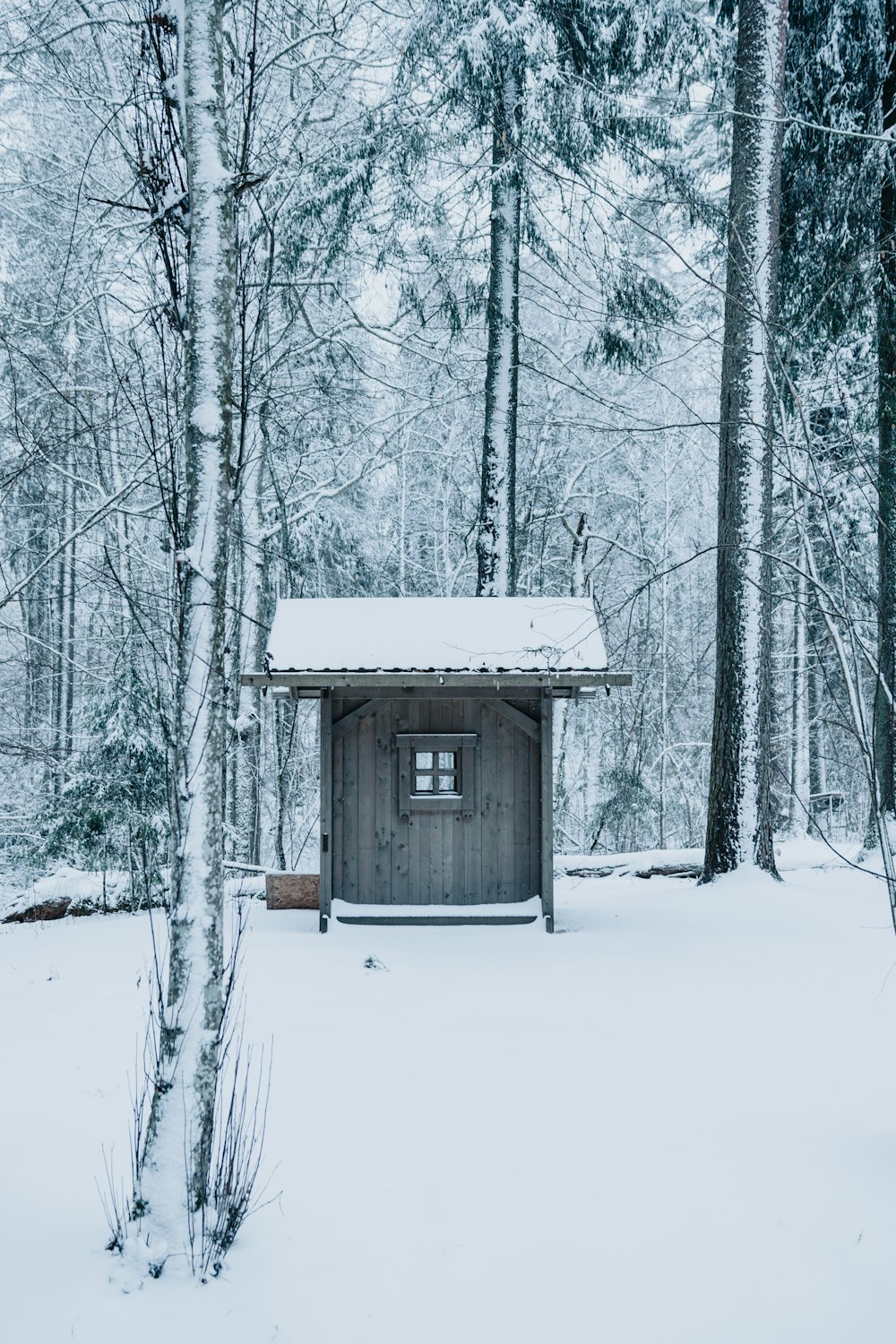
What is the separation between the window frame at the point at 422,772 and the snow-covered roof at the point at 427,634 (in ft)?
2.76

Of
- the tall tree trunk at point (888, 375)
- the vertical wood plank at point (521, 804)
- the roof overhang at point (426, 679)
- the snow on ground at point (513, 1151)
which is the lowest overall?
the snow on ground at point (513, 1151)

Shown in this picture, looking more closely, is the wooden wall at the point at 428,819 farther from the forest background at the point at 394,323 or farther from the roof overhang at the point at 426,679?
the forest background at the point at 394,323

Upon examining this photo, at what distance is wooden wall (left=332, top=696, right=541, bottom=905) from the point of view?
8227 mm

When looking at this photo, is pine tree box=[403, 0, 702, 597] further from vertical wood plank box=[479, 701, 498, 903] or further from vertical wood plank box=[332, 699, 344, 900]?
vertical wood plank box=[332, 699, 344, 900]

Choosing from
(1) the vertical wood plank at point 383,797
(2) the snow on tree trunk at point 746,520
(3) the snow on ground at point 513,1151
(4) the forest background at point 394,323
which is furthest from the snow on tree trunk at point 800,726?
(3) the snow on ground at point 513,1151

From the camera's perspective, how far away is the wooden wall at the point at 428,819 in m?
8.23

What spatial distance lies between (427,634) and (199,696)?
204 inches

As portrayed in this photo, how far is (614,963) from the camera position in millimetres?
6758

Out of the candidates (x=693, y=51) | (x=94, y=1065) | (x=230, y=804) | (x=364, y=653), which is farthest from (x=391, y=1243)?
(x=230, y=804)

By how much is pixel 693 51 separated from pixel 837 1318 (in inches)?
428

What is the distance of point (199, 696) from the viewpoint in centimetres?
281

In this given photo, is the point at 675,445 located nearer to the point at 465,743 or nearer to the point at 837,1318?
the point at 465,743

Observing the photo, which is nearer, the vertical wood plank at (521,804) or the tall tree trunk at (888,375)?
the vertical wood plank at (521,804)

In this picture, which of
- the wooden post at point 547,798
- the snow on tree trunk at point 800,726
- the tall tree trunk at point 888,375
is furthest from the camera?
the snow on tree trunk at point 800,726
